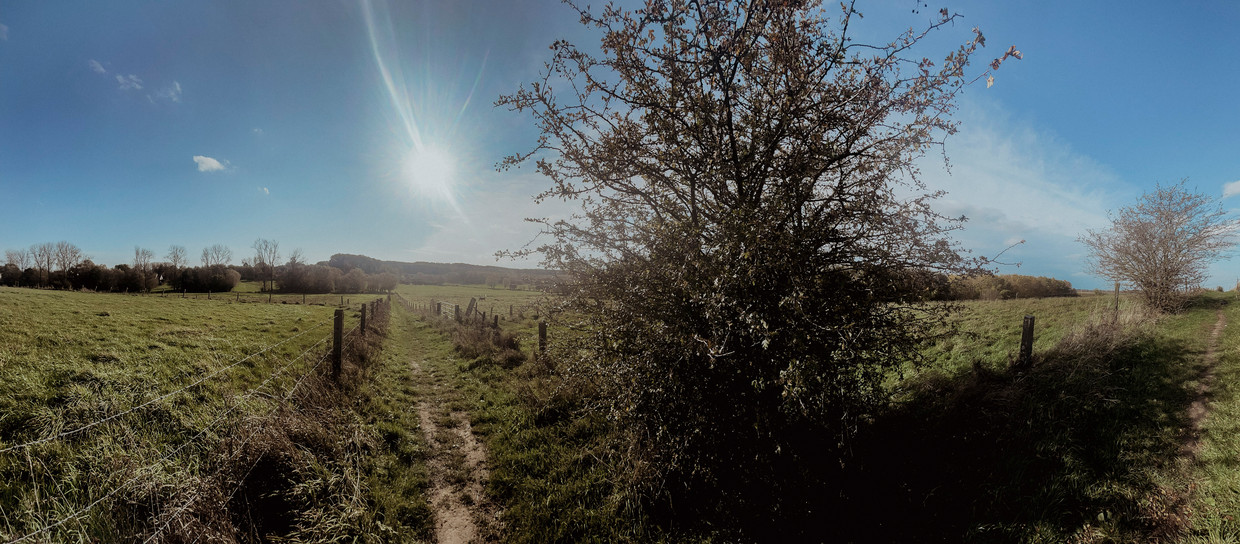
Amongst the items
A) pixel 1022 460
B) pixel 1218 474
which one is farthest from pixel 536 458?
pixel 1218 474

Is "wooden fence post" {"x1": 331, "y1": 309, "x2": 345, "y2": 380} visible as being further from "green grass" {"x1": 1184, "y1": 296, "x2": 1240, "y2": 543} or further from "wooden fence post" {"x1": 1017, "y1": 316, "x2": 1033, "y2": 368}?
"wooden fence post" {"x1": 1017, "y1": 316, "x2": 1033, "y2": 368}

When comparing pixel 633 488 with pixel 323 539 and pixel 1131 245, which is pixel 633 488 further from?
pixel 1131 245

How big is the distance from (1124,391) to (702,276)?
8622 millimetres

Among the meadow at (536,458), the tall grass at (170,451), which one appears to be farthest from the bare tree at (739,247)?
the tall grass at (170,451)

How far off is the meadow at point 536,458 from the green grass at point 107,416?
3 centimetres

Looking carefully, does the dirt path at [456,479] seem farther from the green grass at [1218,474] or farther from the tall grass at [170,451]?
the green grass at [1218,474]

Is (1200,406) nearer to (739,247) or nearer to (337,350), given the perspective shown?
(739,247)

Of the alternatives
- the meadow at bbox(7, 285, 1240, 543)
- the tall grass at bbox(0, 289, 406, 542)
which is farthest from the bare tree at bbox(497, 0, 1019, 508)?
the tall grass at bbox(0, 289, 406, 542)

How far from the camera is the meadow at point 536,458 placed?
4.15 metres

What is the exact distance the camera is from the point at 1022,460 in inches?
223

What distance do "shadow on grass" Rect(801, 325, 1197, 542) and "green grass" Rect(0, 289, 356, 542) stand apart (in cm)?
686

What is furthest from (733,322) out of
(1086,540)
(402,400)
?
(402,400)

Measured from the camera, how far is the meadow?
13.6ft

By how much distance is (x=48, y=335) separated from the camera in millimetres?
9102
